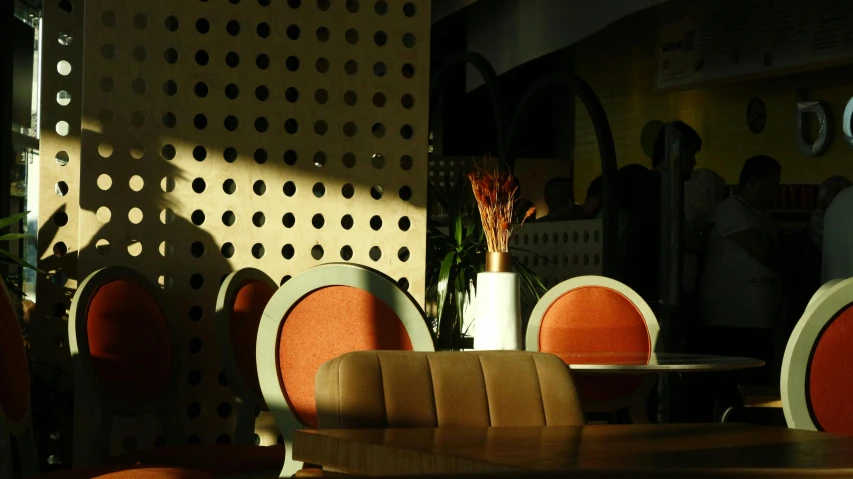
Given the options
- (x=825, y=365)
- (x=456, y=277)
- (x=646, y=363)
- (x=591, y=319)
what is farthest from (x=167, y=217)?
(x=456, y=277)

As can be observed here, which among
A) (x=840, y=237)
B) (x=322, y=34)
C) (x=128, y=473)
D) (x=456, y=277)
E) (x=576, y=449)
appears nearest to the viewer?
(x=576, y=449)

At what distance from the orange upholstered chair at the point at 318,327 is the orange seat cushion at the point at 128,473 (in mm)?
340

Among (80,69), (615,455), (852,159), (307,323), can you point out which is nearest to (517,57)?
(852,159)

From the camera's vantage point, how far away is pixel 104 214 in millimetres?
3621

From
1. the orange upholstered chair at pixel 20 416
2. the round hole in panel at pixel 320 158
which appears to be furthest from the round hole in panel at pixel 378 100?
the orange upholstered chair at pixel 20 416

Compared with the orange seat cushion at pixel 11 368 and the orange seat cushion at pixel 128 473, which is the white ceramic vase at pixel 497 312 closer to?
the orange seat cushion at pixel 128 473

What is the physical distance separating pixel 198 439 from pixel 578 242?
2870 mm

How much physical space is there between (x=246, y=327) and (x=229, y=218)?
0.41 metres

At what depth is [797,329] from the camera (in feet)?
8.64

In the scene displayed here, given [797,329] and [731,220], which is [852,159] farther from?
[797,329]

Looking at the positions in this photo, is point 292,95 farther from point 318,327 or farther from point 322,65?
point 318,327

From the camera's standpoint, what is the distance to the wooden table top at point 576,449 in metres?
1.06

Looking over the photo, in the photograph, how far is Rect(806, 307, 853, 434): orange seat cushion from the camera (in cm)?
260

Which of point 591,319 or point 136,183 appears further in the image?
point 591,319
